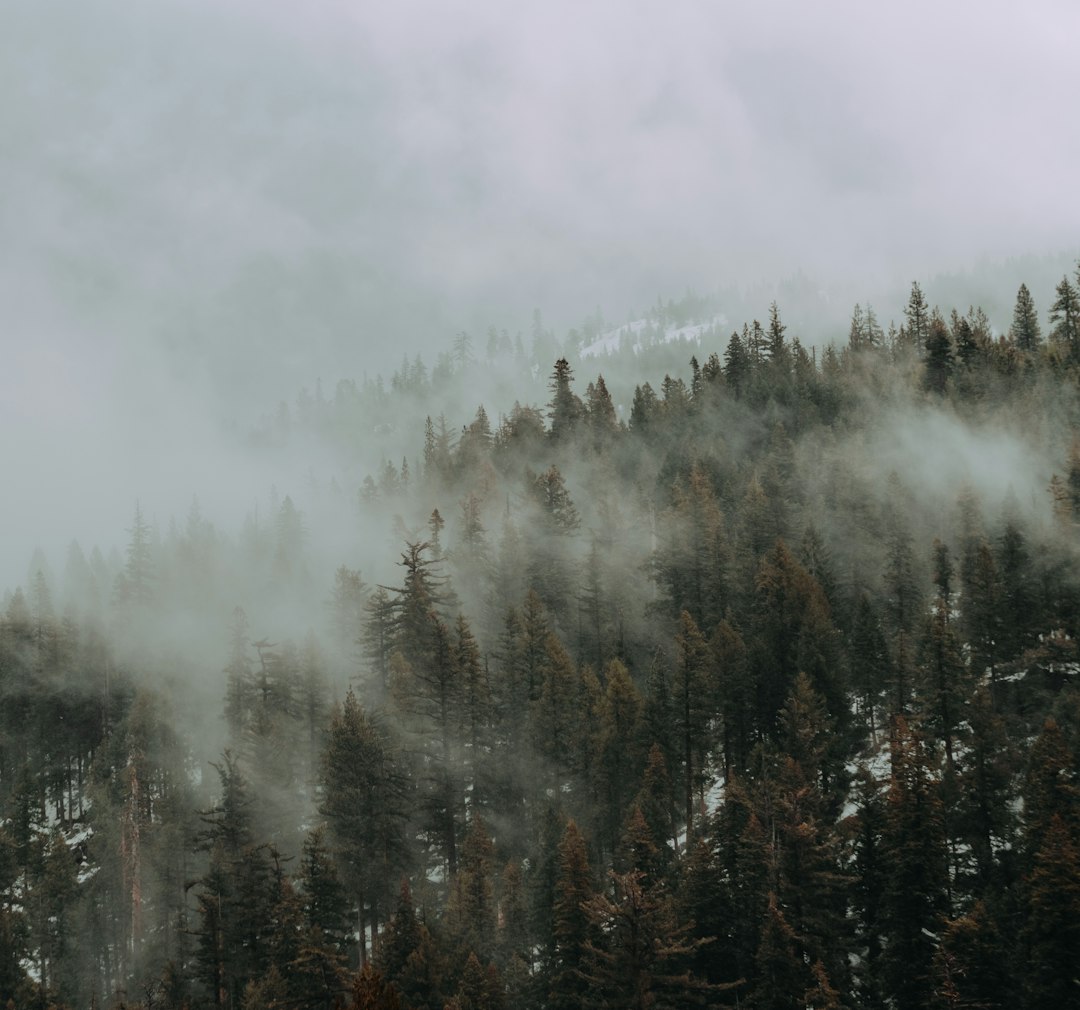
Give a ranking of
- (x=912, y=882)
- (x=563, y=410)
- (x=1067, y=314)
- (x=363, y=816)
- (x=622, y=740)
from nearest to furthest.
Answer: (x=912, y=882)
(x=363, y=816)
(x=622, y=740)
(x=1067, y=314)
(x=563, y=410)

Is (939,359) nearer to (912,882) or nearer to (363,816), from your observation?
(912,882)

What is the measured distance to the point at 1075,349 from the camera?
348ft

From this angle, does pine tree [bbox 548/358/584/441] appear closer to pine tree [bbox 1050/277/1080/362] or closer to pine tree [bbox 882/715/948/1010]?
pine tree [bbox 1050/277/1080/362]

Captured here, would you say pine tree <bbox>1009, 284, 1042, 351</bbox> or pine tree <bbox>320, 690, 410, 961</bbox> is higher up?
pine tree <bbox>1009, 284, 1042, 351</bbox>

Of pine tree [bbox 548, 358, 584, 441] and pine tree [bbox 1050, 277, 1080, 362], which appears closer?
pine tree [bbox 1050, 277, 1080, 362]

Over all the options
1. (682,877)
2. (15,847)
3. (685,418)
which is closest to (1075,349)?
(685,418)

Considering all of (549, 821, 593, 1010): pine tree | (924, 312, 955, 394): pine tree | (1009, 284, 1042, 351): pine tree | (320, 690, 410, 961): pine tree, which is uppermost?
(1009, 284, 1042, 351): pine tree

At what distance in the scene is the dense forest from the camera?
41.5m

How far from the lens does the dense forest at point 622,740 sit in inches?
1633

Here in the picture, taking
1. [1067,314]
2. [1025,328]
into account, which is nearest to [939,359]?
[1067,314]

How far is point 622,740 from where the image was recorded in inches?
2307

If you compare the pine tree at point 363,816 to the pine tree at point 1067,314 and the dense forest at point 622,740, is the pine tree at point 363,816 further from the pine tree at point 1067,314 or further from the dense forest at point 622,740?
the pine tree at point 1067,314

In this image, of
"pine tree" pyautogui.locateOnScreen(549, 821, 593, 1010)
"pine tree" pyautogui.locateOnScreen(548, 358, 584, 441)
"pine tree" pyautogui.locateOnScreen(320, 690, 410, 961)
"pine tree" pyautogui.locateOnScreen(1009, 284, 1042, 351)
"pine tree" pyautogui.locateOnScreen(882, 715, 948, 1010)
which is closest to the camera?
"pine tree" pyautogui.locateOnScreen(882, 715, 948, 1010)

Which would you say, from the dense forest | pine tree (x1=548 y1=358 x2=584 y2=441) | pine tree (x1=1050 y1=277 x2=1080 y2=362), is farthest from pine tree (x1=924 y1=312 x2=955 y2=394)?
pine tree (x1=548 y1=358 x2=584 y2=441)
